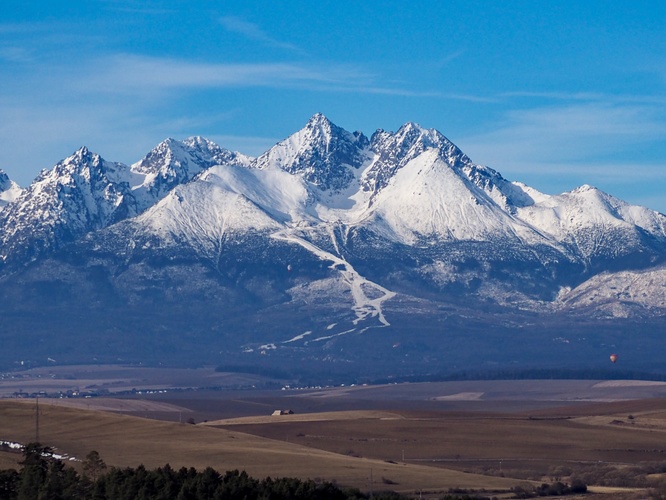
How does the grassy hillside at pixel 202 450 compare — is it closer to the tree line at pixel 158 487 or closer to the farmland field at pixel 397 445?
the farmland field at pixel 397 445

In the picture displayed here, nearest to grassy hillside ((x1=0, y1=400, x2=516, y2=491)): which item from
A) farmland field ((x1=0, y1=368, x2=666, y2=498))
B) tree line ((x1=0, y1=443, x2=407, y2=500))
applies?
farmland field ((x1=0, y1=368, x2=666, y2=498))

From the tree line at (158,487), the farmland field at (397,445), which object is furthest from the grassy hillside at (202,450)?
the tree line at (158,487)

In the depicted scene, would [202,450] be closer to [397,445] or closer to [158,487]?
[397,445]

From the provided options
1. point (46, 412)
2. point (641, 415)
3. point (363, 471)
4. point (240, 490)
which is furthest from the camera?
point (641, 415)

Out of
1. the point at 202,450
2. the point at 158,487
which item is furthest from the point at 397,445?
the point at 158,487

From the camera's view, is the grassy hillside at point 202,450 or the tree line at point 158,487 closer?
the tree line at point 158,487

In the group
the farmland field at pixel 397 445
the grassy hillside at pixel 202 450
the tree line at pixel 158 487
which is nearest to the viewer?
the tree line at pixel 158 487

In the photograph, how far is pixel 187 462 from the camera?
127 m

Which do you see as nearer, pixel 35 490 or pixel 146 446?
pixel 35 490

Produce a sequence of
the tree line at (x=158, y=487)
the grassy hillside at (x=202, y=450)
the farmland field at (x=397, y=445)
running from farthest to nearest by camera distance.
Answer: the farmland field at (x=397, y=445)
the grassy hillside at (x=202, y=450)
the tree line at (x=158, y=487)

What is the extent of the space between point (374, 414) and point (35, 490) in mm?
97063

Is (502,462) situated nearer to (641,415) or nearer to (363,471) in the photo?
(363,471)

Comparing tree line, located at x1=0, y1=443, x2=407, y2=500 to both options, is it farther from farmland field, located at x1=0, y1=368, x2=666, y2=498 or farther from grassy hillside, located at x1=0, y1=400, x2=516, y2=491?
grassy hillside, located at x1=0, y1=400, x2=516, y2=491

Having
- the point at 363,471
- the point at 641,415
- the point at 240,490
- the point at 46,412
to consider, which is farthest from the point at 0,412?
the point at 240,490
